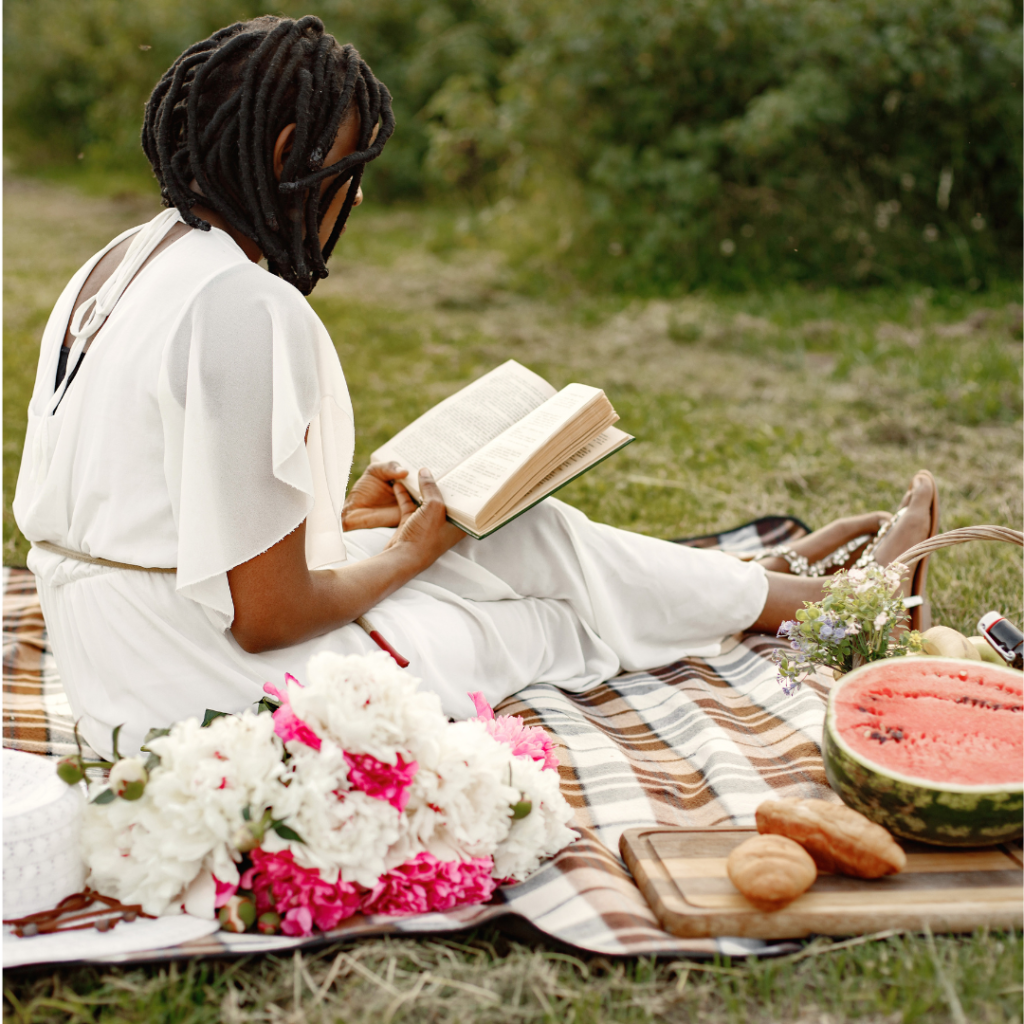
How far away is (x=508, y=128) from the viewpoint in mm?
8883

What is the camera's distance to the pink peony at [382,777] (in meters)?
1.67

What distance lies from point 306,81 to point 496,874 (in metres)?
1.47

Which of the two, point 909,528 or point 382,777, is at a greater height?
point 382,777

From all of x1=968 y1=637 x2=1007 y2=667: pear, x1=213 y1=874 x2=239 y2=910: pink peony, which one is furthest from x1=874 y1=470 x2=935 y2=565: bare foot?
x1=213 y1=874 x2=239 y2=910: pink peony

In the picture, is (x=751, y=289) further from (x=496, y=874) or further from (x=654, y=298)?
(x=496, y=874)

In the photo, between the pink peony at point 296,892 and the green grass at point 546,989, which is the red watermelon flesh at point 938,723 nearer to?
the green grass at point 546,989

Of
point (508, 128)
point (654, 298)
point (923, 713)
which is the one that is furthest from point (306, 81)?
point (508, 128)

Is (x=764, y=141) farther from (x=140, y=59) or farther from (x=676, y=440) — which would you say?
(x=140, y=59)

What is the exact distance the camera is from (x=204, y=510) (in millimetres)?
1935

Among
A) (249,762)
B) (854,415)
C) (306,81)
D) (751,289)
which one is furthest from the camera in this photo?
(751,289)

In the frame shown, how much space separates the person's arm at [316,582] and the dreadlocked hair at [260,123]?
0.62 m

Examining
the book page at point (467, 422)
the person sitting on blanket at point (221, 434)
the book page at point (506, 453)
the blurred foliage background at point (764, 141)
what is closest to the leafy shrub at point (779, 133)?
the blurred foliage background at point (764, 141)

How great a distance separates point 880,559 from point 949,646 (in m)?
0.74

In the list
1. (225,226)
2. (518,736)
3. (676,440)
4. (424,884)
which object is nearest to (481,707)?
(518,736)
